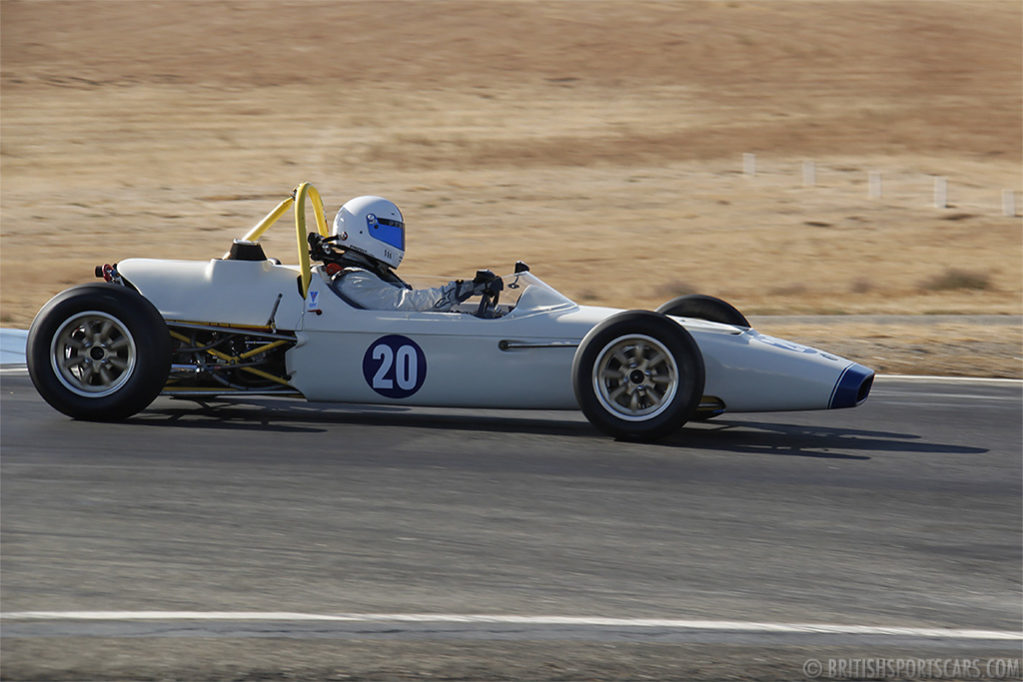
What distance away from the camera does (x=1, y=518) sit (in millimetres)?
5262

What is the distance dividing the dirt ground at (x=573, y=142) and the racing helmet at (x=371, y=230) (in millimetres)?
5397

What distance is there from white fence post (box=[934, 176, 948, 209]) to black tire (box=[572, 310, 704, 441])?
1982 centimetres

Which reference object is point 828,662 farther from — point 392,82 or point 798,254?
point 392,82

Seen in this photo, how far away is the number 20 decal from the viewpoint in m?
7.50

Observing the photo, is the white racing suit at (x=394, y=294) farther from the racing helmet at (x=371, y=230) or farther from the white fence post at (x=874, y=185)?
the white fence post at (x=874, y=185)

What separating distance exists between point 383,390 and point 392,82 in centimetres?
2727

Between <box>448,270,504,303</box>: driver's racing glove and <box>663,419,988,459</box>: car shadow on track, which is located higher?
<box>448,270,504,303</box>: driver's racing glove

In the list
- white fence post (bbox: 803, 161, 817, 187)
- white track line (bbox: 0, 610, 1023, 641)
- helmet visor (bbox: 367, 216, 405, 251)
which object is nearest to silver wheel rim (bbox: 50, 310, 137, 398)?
helmet visor (bbox: 367, 216, 405, 251)

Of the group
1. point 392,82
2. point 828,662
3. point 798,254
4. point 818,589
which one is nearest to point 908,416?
point 818,589

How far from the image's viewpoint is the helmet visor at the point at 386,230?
8.22 meters

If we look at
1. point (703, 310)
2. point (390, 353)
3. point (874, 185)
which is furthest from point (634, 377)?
point (874, 185)

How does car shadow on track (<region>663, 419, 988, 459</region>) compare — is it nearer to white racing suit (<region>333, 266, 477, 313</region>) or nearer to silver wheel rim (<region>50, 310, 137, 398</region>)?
white racing suit (<region>333, 266, 477, 313</region>)

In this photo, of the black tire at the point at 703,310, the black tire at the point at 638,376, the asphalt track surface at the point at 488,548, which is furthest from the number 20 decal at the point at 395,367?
the black tire at the point at 703,310

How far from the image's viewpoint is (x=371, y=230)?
26.9ft
